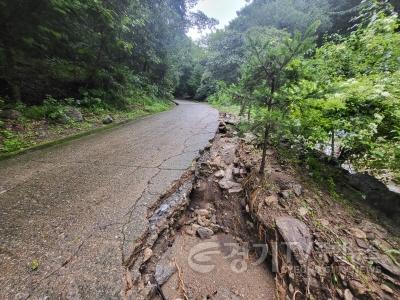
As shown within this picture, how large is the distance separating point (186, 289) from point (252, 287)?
26.0 inches

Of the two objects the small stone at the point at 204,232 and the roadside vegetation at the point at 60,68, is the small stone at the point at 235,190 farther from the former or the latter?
the roadside vegetation at the point at 60,68

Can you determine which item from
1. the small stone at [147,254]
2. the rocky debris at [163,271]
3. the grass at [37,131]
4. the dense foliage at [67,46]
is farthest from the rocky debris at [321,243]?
the dense foliage at [67,46]

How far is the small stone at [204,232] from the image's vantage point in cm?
238

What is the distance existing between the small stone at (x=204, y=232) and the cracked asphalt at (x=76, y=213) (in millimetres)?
683

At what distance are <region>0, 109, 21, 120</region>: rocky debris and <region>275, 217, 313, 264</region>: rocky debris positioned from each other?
5.74 m

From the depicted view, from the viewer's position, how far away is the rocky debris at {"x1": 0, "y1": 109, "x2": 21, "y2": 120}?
14.1ft

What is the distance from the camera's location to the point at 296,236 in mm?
2025

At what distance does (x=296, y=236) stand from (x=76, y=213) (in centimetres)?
231

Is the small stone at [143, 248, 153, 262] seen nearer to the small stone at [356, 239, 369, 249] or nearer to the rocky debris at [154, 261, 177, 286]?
the rocky debris at [154, 261, 177, 286]

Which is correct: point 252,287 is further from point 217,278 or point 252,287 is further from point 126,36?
point 126,36

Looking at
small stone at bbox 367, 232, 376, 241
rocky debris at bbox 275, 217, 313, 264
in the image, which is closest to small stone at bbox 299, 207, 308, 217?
rocky debris at bbox 275, 217, 313, 264

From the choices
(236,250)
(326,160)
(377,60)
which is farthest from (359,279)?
(377,60)

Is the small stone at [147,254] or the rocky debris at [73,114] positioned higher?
the small stone at [147,254]

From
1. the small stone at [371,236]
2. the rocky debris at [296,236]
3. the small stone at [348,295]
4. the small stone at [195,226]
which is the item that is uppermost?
the small stone at [371,236]
